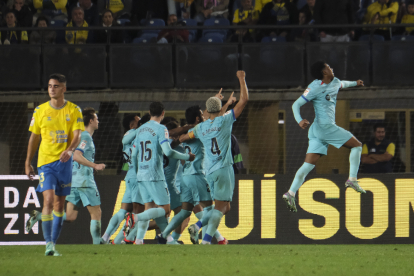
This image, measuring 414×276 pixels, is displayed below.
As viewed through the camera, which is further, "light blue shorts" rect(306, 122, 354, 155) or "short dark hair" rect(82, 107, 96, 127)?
"short dark hair" rect(82, 107, 96, 127)

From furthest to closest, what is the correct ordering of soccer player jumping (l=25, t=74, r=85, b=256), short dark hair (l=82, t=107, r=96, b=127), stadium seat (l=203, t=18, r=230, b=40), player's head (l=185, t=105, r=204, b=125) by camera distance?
1. stadium seat (l=203, t=18, r=230, b=40)
2. short dark hair (l=82, t=107, r=96, b=127)
3. player's head (l=185, t=105, r=204, b=125)
4. soccer player jumping (l=25, t=74, r=85, b=256)

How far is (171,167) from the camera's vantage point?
9.85 m

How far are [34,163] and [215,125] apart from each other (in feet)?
20.2

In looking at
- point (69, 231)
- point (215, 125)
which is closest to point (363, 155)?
point (215, 125)

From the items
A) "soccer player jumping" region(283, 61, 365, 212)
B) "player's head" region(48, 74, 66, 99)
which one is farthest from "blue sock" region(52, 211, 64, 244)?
"soccer player jumping" region(283, 61, 365, 212)

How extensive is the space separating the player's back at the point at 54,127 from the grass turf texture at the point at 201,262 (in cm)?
112

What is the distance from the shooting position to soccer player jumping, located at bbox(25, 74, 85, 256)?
7.07 metres

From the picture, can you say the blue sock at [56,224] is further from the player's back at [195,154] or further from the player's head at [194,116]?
the player's head at [194,116]

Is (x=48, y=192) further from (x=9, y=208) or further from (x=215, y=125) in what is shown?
(x=9, y=208)

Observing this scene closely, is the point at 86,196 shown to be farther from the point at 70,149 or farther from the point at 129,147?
the point at 70,149

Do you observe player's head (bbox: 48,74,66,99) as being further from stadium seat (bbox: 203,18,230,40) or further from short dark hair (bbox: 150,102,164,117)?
stadium seat (bbox: 203,18,230,40)

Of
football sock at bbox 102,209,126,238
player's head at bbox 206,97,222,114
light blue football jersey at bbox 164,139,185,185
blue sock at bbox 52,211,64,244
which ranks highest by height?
player's head at bbox 206,97,222,114

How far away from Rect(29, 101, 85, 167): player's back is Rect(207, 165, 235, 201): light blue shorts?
7.68 feet

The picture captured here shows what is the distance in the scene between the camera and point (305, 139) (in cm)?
1498
